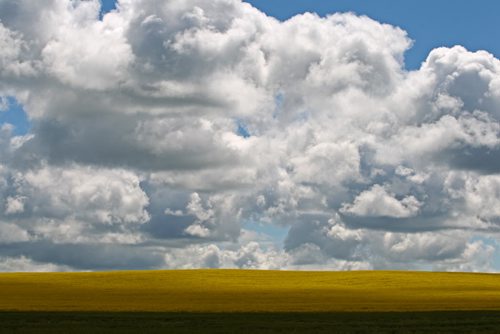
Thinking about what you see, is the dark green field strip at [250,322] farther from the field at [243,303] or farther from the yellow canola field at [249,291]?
the yellow canola field at [249,291]

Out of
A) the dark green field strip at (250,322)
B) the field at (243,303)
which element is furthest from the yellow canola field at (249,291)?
the dark green field strip at (250,322)

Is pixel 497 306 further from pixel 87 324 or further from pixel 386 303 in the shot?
pixel 87 324

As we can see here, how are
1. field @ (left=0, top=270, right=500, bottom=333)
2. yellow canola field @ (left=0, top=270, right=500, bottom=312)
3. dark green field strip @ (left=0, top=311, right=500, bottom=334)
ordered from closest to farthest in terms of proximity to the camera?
dark green field strip @ (left=0, top=311, right=500, bottom=334) → field @ (left=0, top=270, right=500, bottom=333) → yellow canola field @ (left=0, top=270, right=500, bottom=312)

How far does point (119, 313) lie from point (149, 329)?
41.8 ft

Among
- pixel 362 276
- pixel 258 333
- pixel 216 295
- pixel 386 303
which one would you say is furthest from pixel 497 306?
pixel 362 276

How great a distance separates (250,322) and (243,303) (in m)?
22.0

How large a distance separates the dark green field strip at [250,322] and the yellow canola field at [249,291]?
6485mm

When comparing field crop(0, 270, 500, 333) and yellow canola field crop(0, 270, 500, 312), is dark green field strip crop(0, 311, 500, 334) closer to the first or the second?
field crop(0, 270, 500, 333)

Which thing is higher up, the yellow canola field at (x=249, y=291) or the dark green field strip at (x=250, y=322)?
the yellow canola field at (x=249, y=291)

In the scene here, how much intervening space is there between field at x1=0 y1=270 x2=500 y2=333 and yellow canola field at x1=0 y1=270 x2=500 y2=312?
10 cm

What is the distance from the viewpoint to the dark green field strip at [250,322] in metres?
41.3

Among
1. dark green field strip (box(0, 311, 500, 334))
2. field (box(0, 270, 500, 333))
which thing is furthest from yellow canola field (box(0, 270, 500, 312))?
dark green field strip (box(0, 311, 500, 334))

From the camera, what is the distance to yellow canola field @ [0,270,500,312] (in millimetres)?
63250

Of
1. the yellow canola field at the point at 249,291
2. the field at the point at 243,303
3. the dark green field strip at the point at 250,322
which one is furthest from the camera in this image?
the yellow canola field at the point at 249,291
